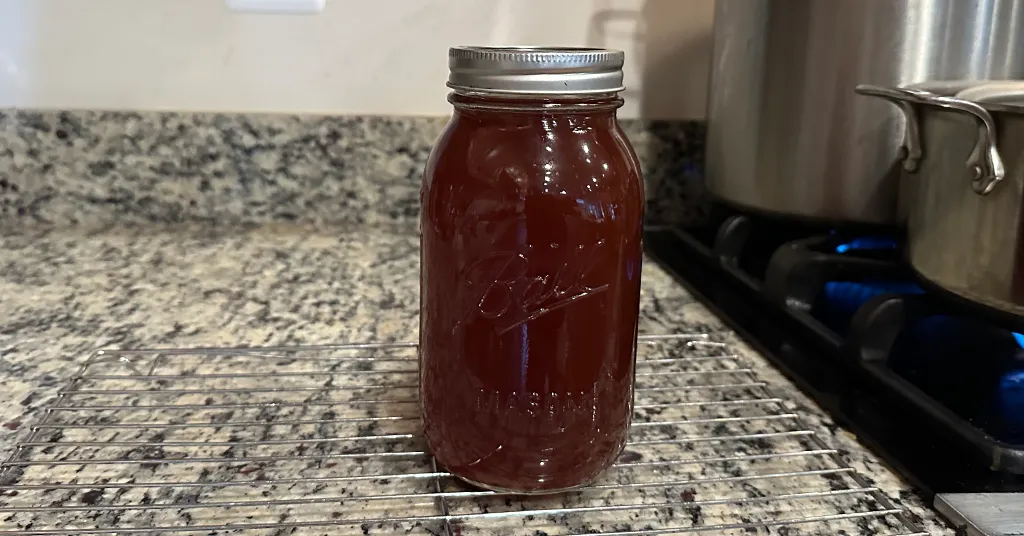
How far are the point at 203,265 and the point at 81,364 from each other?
274 mm

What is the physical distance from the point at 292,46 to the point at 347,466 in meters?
0.66

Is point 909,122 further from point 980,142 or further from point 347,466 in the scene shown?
point 347,466

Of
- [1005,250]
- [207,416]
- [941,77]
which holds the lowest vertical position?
[207,416]

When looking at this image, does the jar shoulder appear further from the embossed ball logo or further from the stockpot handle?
the stockpot handle

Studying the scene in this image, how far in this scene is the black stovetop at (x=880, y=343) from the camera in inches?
20.1

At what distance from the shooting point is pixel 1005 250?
0.55 meters

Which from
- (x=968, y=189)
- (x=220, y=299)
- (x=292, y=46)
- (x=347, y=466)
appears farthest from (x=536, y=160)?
(x=292, y=46)

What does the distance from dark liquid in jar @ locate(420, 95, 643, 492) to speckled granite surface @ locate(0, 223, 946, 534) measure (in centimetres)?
11

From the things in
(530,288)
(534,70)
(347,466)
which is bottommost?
(347,466)

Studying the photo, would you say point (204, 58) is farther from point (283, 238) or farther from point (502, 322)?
point (502, 322)

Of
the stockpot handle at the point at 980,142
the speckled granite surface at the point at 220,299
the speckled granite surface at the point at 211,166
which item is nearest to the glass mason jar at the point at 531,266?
the speckled granite surface at the point at 220,299

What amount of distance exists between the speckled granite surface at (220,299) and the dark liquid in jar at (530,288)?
106 millimetres

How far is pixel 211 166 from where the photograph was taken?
1.01m

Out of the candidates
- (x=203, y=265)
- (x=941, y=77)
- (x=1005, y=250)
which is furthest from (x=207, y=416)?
(x=941, y=77)
